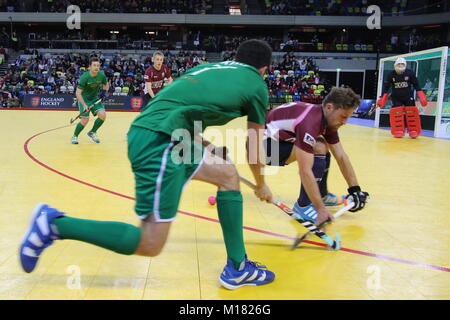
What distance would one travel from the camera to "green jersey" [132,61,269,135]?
6.40 ft

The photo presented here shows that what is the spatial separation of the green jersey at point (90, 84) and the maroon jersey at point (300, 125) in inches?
217

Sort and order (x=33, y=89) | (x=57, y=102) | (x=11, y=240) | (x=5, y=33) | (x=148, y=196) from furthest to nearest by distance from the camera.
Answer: (x=5, y=33)
(x=33, y=89)
(x=57, y=102)
(x=11, y=240)
(x=148, y=196)

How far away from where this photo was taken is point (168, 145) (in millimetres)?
1942

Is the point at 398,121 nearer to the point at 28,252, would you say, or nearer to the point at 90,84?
the point at 90,84

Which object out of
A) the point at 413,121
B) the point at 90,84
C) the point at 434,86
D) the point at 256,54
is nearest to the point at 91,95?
the point at 90,84

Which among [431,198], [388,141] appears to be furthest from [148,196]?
[388,141]

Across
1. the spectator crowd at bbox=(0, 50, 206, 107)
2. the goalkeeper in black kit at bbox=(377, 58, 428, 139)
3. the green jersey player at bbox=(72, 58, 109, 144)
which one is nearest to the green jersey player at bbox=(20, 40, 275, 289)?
the green jersey player at bbox=(72, 58, 109, 144)

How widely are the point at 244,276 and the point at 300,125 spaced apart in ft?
3.85

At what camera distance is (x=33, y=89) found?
70.7ft

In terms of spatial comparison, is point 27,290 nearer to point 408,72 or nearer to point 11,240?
point 11,240

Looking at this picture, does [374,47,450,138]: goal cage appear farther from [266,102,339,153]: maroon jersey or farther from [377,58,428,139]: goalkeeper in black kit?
[266,102,339,153]: maroon jersey

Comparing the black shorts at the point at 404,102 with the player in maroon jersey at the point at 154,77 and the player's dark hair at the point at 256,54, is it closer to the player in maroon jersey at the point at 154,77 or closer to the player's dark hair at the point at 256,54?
the player in maroon jersey at the point at 154,77

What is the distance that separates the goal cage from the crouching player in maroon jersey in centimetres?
780
